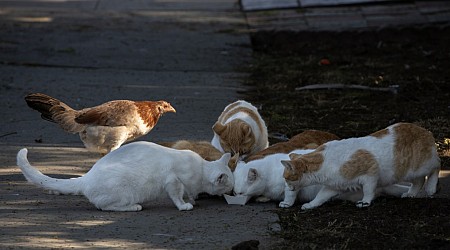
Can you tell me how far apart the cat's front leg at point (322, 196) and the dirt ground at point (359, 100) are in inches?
3.6

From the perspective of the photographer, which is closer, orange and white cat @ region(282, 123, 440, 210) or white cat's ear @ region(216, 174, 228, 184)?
orange and white cat @ region(282, 123, 440, 210)

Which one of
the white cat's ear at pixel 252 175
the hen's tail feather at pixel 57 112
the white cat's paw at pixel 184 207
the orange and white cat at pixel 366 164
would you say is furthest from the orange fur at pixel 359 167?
the hen's tail feather at pixel 57 112

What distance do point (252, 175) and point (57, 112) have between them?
2120mm

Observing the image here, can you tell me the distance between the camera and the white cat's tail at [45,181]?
23.4 ft

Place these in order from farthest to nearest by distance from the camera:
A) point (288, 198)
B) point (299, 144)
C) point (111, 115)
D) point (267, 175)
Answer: point (111, 115)
point (299, 144)
point (267, 175)
point (288, 198)

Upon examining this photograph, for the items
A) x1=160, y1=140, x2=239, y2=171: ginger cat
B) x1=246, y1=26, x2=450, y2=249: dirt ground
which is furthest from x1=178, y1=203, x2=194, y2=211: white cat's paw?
x1=160, y1=140, x2=239, y2=171: ginger cat

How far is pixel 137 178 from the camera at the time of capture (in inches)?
277

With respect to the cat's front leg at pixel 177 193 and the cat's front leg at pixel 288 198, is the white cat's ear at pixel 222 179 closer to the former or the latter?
the cat's front leg at pixel 177 193

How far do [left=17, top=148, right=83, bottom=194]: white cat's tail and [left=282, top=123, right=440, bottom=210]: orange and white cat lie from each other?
167 centimetres

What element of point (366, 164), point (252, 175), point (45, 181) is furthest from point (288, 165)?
point (45, 181)

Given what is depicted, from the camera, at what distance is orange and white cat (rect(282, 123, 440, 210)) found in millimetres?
7051

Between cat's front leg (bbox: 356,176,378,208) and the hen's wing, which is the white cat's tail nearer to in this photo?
the hen's wing

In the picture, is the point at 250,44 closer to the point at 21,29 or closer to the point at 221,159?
the point at 21,29

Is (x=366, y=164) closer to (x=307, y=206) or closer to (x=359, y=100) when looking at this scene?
(x=307, y=206)
